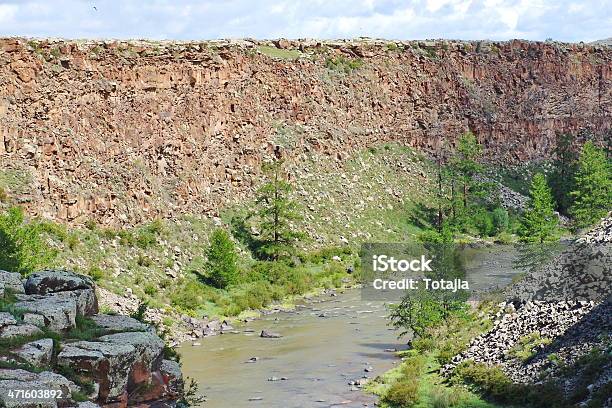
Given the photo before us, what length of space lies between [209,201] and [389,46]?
116 ft

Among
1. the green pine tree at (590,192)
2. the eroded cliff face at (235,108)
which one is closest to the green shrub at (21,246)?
the eroded cliff face at (235,108)

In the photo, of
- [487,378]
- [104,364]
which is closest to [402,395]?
[487,378]

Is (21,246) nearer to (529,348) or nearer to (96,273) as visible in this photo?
(96,273)

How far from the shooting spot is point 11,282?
29391mm

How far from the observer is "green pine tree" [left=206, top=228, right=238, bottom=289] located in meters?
62.2

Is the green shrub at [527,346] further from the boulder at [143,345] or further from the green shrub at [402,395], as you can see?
the boulder at [143,345]

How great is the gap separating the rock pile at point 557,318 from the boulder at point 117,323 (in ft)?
54.1

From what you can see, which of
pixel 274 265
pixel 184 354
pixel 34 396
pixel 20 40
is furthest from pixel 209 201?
pixel 34 396

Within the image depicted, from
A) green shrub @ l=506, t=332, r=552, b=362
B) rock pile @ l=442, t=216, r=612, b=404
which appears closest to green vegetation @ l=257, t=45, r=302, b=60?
rock pile @ l=442, t=216, r=612, b=404

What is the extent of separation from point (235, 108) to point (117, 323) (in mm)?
49621

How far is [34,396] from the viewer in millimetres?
20953

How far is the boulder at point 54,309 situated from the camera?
1014 inches

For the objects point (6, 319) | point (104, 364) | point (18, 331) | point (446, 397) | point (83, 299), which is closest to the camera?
point (104, 364)

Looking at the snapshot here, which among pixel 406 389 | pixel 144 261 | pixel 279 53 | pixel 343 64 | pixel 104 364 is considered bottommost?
pixel 406 389
